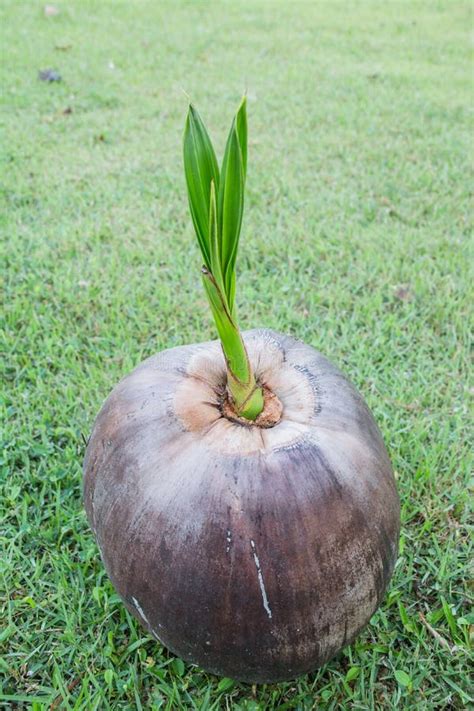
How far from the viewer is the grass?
1577 millimetres

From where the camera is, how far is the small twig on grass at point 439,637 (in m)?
1.58

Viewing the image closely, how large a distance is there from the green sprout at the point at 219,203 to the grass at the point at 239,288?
33.8 inches

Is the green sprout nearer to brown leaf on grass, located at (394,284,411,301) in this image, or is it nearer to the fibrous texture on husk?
the fibrous texture on husk

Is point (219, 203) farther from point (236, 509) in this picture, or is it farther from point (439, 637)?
point (439, 637)

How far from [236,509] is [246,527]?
4cm

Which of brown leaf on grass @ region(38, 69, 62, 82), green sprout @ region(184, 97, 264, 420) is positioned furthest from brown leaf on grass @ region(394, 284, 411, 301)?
brown leaf on grass @ region(38, 69, 62, 82)

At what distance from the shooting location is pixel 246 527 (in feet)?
4.09

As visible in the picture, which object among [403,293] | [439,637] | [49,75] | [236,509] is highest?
[49,75]

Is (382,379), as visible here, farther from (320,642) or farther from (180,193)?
(180,193)

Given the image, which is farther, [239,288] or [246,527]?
[239,288]

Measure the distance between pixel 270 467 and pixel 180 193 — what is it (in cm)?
270

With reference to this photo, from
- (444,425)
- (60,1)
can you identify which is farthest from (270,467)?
(60,1)

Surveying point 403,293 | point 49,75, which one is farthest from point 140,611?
point 49,75

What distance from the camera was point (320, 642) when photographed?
1305 millimetres
